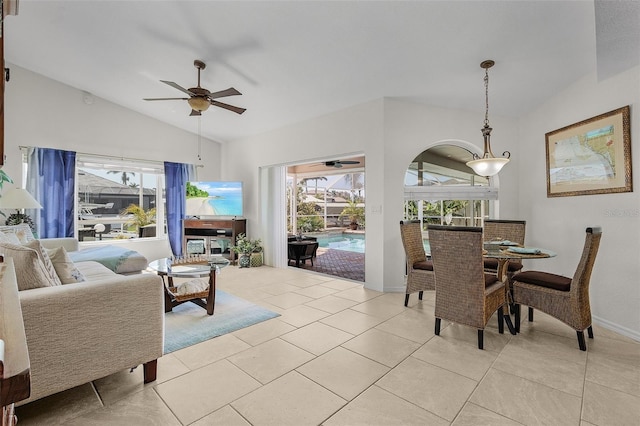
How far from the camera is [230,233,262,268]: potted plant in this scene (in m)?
5.71

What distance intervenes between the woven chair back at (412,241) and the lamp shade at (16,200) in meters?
4.57

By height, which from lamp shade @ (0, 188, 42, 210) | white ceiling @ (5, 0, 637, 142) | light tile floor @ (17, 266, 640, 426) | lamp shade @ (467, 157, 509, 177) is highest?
white ceiling @ (5, 0, 637, 142)

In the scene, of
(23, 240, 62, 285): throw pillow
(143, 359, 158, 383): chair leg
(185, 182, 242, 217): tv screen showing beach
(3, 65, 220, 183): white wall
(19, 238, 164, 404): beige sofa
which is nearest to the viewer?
(19, 238, 164, 404): beige sofa

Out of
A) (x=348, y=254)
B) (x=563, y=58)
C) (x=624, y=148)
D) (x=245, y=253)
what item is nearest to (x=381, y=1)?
(x=563, y=58)

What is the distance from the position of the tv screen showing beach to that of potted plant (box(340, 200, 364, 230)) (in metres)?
5.62

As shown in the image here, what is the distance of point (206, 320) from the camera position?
3.02 meters

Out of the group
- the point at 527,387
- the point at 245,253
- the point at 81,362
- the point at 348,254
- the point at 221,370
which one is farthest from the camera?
the point at 348,254

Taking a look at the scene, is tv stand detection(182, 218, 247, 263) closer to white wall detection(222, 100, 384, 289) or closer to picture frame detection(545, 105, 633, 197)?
white wall detection(222, 100, 384, 289)

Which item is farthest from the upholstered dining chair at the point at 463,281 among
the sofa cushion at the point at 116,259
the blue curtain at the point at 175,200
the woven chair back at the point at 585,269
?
the blue curtain at the point at 175,200

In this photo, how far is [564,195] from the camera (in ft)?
11.1

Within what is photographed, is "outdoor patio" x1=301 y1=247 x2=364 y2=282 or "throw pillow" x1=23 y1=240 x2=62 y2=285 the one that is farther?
"outdoor patio" x1=301 y1=247 x2=364 y2=282

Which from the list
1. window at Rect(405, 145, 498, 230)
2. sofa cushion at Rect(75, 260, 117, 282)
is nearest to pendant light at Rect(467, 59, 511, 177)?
window at Rect(405, 145, 498, 230)

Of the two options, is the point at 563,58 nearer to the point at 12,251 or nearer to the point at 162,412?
the point at 162,412

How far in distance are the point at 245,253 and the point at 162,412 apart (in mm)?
4110
